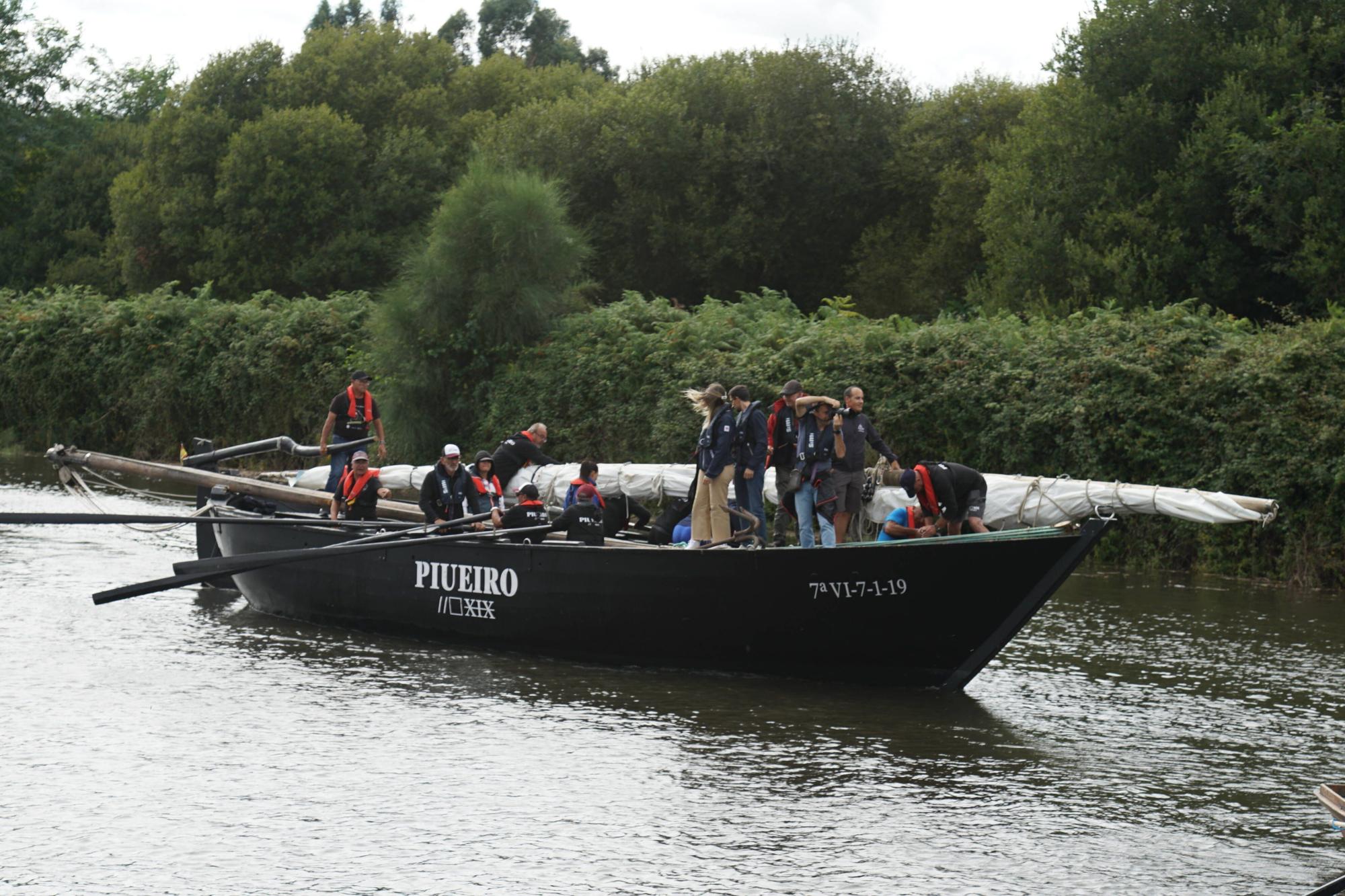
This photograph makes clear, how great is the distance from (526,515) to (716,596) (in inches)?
89.7

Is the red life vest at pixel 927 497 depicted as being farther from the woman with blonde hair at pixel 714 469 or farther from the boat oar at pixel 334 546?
the boat oar at pixel 334 546

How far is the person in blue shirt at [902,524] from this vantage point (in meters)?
13.6

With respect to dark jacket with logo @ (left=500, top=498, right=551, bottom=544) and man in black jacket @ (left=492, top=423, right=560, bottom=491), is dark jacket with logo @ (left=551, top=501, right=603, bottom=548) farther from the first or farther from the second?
man in black jacket @ (left=492, top=423, right=560, bottom=491)

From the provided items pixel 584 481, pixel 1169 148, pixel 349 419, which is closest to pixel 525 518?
pixel 584 481

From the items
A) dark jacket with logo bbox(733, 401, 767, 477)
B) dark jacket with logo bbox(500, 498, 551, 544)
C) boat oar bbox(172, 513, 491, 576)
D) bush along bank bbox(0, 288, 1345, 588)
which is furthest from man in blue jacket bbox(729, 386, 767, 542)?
bush along bank bbox(0, 288, 1345, 588)

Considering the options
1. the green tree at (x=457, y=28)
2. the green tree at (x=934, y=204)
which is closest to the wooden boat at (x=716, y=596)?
the green tree at (x=934, y=204)

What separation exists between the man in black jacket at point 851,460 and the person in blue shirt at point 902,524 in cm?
38

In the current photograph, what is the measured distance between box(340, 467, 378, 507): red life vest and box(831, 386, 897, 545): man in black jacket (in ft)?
16.4

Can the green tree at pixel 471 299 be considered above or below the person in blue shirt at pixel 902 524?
above

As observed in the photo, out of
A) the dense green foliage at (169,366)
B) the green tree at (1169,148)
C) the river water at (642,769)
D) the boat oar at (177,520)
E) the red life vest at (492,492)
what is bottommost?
the river water at (642,769)

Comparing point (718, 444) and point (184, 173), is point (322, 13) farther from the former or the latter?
point (718, 444)

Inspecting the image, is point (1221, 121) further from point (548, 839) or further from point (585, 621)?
point (548, 839)

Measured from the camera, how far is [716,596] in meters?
13.1

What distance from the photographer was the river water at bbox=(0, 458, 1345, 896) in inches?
332
